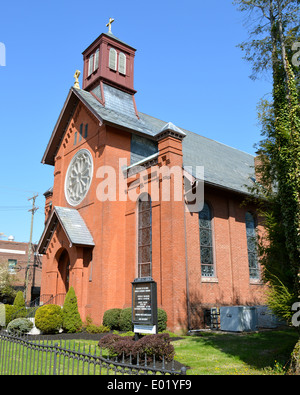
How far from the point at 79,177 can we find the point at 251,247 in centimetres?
1197

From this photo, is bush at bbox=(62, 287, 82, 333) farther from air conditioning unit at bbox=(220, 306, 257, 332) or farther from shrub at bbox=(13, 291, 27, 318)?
air conditioning unit at bbox=(220, 306, 257, 332)

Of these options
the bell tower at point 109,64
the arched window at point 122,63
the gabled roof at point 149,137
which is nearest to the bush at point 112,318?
the gabled roof at point 149,137

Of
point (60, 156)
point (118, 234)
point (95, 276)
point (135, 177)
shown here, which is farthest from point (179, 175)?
point (60, 156)

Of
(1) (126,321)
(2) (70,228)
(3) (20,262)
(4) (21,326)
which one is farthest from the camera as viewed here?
(3) (20,262)

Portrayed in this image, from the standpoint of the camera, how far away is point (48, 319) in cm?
1711

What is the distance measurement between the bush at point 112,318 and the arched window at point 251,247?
Result: 907 cm

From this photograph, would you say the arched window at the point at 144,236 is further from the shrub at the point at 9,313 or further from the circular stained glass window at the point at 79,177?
the shrub at the point at 9,313

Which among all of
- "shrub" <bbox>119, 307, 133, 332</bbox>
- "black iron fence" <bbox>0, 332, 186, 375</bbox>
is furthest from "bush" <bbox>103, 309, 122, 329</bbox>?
"black iron fence" <bbox>0, 332, 186, 375</bbox>

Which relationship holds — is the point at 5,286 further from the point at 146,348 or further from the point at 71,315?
the point at 146,348

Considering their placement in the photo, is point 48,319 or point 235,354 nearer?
point 235,354

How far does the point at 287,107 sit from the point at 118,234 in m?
12.4

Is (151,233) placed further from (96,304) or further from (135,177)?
(96,304)

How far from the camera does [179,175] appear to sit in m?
17.8

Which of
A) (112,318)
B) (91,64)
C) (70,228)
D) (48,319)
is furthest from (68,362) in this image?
(91,64)
